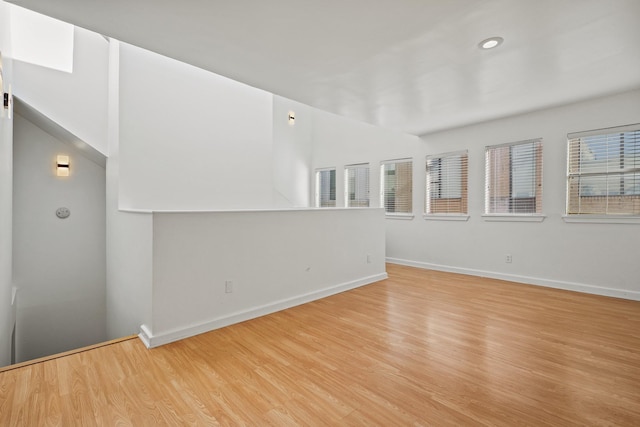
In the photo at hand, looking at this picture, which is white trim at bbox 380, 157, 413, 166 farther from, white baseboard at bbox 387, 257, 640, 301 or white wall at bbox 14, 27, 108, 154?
white wall at bbox 14, 27, 108, 154

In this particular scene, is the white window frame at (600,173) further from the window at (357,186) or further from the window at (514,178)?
the window at (357,186)

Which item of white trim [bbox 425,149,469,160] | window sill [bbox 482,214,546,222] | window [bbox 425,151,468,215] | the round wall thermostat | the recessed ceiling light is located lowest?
window sill [bbox 482,214,546,222]

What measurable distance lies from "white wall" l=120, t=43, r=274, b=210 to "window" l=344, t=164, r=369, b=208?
2.51m

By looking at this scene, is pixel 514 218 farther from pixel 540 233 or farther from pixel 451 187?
pixel 451 187

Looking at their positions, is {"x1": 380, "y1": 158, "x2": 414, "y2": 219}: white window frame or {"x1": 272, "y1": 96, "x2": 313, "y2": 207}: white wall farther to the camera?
{"x1": 272, "y1": 96, "x2": 313, "y2": 207}: white wall

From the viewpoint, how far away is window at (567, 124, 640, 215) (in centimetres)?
391

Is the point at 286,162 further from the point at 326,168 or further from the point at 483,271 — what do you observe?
the point at 483,271

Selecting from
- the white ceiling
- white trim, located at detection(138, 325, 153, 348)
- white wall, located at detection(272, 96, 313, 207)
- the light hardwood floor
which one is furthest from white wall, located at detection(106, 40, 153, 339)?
white wall, located at detection(272, 96, 313, 207)

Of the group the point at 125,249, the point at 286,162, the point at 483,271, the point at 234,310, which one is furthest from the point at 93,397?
the point at 286,162

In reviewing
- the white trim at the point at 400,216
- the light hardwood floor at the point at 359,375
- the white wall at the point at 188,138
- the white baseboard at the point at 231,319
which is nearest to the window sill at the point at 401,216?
the white trim at the point at 400,216

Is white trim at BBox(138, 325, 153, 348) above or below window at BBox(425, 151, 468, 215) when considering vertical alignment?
below

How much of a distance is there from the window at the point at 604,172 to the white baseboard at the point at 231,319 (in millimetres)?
3387

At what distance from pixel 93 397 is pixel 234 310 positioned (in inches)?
54.3

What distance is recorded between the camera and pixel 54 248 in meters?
4.57
